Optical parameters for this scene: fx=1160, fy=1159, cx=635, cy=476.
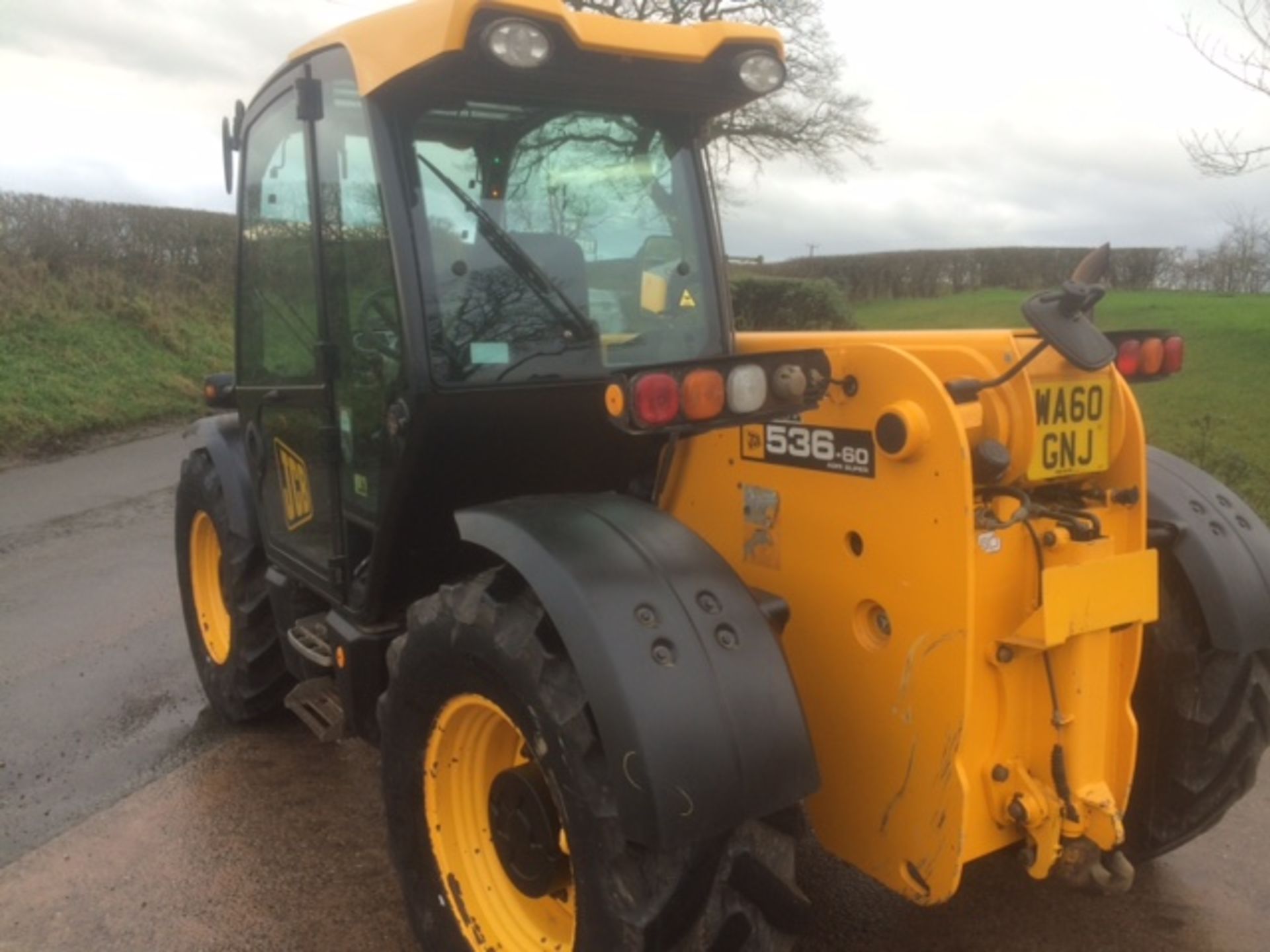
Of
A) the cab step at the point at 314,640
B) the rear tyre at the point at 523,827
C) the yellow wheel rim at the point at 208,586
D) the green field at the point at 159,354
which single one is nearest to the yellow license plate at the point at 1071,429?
the rear tyre at the point at 523,827

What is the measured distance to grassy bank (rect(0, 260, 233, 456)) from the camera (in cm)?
1291

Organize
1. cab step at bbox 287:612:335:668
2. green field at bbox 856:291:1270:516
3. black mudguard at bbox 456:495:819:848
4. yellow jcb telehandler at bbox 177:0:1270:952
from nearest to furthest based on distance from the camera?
1. black mudguard at bbox 456:495:819:848
2. yellow jcb telehandler at bbox 177:0:1270:952
3. cab step at bbox 287:612:335:668
4. green field at bbox 856:291:1270:516

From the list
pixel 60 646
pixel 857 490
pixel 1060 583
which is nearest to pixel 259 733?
pixel 60 646

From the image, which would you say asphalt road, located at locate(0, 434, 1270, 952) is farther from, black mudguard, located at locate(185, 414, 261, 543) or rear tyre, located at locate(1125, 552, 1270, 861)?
black mudguard, located at locate(185, 414, 261, 543)

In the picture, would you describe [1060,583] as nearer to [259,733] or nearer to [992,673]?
[992,673]

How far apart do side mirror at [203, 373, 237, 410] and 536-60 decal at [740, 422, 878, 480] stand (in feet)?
8.98

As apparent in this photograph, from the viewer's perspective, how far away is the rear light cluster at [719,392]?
87.6 inches

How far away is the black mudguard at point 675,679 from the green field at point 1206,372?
4885mm

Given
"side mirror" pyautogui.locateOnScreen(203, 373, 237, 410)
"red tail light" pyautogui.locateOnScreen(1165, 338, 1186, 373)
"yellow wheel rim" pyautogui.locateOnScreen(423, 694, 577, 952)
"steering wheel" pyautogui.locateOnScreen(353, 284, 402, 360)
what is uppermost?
"steering wheel" pyautogui.locateOnScreen(353, 284, 402, 360)

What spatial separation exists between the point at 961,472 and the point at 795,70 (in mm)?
21061

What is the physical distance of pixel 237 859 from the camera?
371 centimetres

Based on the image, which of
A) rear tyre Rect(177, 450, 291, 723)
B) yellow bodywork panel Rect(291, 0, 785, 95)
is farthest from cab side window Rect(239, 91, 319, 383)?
rear tyre Rect(177, 450, 291, 723)

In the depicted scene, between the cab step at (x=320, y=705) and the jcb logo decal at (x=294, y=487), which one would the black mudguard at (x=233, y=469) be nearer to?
the jcb logo decal at (x=294, y=487)

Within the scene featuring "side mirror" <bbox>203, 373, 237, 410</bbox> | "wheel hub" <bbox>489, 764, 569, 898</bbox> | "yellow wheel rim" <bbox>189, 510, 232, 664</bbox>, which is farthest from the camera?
"yellow wheel rim" <bbox>189, 510, 232, 664</bbox>
